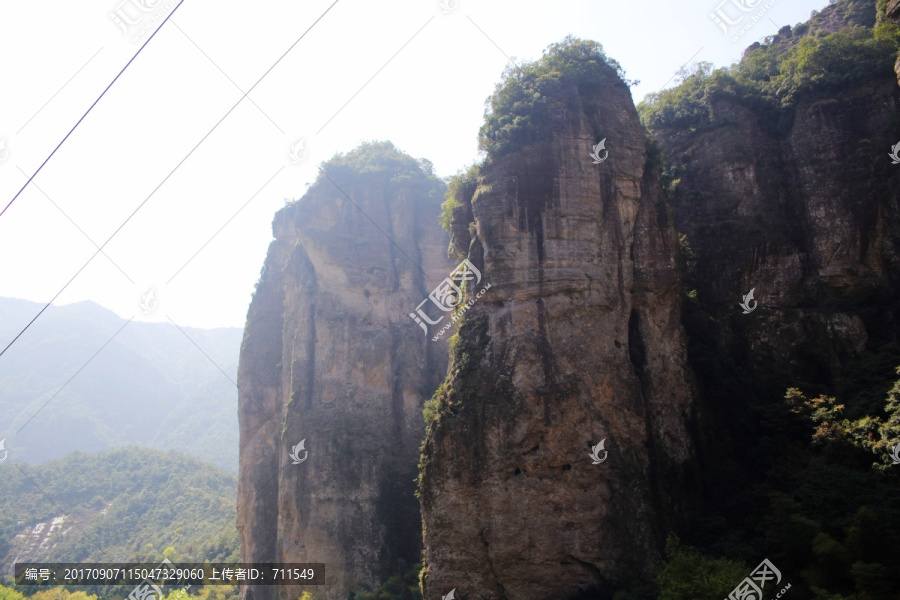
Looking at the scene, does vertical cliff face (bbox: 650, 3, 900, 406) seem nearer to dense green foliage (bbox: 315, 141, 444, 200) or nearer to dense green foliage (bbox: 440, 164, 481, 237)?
dense green foliage (bbox: 440, 164, 481, 237)

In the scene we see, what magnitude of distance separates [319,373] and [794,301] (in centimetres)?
2070

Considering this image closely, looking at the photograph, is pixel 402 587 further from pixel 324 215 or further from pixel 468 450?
pixel 324 215

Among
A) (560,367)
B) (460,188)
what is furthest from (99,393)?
(560,367)

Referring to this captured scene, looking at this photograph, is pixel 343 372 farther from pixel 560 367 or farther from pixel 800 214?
pixel 800 214

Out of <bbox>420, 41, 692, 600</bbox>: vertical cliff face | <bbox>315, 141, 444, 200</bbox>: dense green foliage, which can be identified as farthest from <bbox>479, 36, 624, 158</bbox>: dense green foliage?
<bbox>315, 141, 444, 200</bbox>: dense green foliage

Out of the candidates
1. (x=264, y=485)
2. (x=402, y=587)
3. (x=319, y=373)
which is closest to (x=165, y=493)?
(x=264, y=485)

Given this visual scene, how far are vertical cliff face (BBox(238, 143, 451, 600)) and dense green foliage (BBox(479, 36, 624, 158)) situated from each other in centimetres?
1403

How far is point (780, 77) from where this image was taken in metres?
24.9

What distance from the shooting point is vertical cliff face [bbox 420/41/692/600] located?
17250mm

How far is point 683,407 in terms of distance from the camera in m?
19.3

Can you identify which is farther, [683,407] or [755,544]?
[683,407]

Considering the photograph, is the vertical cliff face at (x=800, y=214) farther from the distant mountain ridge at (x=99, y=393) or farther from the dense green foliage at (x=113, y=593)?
the distant mountain ridge at (x=99, y=393)

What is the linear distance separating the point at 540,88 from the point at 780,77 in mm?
10545

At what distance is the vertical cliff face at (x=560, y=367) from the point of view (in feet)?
56.6
